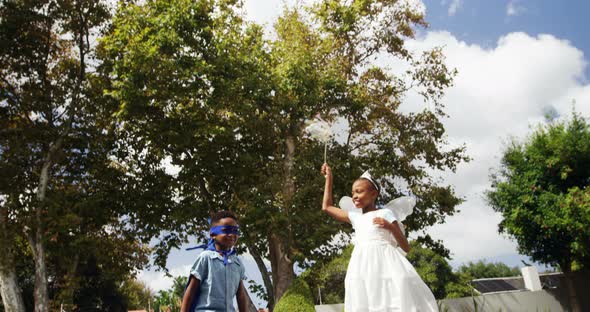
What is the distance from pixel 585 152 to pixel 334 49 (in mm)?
→ 15752

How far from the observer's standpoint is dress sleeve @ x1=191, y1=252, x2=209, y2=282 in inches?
163

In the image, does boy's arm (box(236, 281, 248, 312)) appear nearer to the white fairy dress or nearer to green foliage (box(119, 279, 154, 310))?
the white fairy dress

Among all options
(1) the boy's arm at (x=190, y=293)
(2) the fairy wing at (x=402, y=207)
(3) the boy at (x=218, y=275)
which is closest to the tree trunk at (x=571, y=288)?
(2) the fairy wing at (x=402, y=207)

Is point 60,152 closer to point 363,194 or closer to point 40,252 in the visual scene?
point 40,252

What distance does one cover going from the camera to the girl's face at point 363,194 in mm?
5977

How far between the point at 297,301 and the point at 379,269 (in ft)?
34.1

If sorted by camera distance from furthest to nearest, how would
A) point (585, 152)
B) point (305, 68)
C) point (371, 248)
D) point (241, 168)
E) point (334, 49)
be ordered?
point (585, 152) → point (334, 49) → point (241, 168) → point (305, 68) → point (371, 248)

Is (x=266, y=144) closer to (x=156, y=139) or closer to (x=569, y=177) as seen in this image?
(x=156, y=139)

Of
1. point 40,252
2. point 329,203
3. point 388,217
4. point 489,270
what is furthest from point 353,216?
point 489,270

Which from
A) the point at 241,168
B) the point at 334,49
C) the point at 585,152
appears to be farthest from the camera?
the point at 585,152

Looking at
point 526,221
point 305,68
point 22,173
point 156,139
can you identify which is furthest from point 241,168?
point 526,221

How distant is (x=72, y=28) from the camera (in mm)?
22688

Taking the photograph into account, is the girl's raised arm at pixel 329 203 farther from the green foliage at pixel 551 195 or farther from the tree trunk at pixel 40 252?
the green foliage at pixel 551 195

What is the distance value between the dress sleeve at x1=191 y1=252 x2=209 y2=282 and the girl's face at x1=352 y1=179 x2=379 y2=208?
7.29 ft
